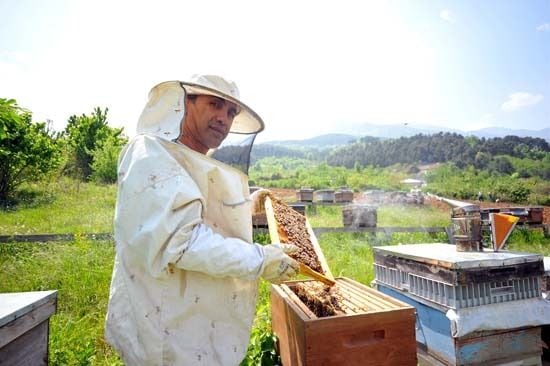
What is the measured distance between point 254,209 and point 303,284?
2.12 ft

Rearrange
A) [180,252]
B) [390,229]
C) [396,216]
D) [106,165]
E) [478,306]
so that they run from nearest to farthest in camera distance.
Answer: [180,252], [478,306], [390,229], [396,216], [106,165]

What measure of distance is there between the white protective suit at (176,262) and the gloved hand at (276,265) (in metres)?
0.04

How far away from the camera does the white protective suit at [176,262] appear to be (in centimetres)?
117

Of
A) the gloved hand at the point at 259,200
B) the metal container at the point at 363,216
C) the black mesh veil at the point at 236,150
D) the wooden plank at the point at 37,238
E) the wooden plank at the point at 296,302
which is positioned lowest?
the metal container at the point at 363,216

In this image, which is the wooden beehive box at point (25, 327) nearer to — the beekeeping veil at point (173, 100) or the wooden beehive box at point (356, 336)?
the beekeeping veil at point (173, 100)

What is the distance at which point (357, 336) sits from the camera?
1.50 metres

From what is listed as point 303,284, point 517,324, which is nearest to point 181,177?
point 303,284

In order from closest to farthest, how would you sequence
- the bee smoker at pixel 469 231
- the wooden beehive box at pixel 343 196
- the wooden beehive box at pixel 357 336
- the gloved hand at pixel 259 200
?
the wooden beehive box at pixel 357 336, the bee smoker at pixel 469 231, the gloved hand at pixel 259 200, the wooden beehive box at pixel 343 196

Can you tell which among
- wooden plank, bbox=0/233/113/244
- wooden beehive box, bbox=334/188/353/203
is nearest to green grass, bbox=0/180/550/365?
wooden plank, bbox=0/233/113/244

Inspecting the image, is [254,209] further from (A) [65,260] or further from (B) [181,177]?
(A) [65,260]

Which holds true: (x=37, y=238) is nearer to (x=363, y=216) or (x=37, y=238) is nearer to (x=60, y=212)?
(x=60, y=212)

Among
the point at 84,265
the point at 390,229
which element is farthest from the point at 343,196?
the point at 84,265

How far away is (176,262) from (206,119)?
698mm

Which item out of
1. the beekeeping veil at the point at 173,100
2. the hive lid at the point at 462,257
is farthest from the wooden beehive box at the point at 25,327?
the hive lid at the point at 462,257
